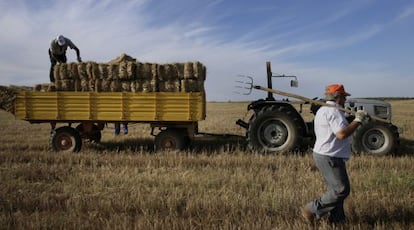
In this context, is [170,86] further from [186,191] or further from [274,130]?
[186,191]

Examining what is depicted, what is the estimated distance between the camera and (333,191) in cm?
469

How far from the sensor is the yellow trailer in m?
10.1

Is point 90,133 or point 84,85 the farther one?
point 90,133

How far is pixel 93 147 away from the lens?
463 inches

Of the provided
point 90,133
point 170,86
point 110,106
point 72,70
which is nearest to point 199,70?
point 170,86

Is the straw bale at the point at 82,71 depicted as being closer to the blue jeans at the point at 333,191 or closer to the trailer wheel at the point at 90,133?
the trailer wheel at the point at 90,133

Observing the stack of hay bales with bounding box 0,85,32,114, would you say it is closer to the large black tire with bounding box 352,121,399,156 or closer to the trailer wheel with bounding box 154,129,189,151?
the trailer wheel with bounding box 154,129,189,151

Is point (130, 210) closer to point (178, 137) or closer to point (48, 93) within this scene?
point (178, 137)

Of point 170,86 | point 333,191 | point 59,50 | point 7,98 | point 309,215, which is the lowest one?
point 309,215

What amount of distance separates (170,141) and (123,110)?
4.34 ft

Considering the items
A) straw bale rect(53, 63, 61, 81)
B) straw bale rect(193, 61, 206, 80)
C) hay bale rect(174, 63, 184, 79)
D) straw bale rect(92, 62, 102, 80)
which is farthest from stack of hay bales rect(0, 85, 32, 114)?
straw bale rect(193, 61, 206, 80)

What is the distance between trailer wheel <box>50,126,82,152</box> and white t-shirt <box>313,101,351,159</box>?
739 cm

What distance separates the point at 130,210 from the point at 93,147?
664 centimetres

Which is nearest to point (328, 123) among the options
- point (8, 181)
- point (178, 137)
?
point (8, 181)
